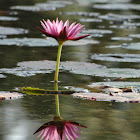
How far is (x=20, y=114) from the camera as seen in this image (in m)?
2.12

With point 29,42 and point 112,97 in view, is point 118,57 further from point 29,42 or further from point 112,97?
point 112,97

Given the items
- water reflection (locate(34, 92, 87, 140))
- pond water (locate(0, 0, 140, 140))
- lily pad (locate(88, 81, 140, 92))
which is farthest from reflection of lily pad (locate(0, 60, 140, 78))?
water reflection (locate(34, 92, 87, 140))

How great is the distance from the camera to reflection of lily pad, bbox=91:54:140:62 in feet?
12.5

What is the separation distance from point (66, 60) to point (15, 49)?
0.73m

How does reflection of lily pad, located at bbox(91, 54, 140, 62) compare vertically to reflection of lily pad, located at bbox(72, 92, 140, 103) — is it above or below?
above

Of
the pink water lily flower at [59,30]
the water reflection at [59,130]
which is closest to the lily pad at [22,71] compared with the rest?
the pink water lily flower at [59,30]

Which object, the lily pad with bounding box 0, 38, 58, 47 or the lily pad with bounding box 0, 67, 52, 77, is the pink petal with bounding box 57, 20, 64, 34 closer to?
the lily pad with bounding box 0, 67, 52, 77

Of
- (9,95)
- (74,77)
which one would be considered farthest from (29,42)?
(9,95)

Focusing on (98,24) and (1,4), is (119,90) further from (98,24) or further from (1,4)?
(1,4)

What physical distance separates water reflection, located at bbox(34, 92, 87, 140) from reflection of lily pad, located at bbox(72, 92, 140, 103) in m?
0.37

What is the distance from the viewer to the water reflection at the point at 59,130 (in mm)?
1784

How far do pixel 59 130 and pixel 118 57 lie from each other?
7.01 ft

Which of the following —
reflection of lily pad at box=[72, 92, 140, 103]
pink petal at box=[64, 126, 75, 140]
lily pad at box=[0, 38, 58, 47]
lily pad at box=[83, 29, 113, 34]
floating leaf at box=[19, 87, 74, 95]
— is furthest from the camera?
lily pad at box=[83, 29, 113, 34]

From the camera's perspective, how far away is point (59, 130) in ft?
6.14
